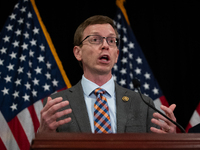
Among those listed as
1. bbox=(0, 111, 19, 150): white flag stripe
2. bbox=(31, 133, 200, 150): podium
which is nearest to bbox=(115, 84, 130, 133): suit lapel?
bbox=(31, 133, 200, 150): podium

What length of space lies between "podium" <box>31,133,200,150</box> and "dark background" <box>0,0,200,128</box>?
2270mm

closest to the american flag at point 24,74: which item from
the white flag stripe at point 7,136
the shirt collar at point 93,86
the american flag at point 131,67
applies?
the white flag stripe at point 7,136

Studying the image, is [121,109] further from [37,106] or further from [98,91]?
[37,106]

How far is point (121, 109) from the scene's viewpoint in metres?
1.68

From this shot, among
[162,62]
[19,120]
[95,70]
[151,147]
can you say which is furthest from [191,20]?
[151,147]

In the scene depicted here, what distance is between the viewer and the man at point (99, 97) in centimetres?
160

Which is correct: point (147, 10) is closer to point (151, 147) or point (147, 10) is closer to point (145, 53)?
point (145, 53)

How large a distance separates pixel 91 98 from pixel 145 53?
70.0 inches

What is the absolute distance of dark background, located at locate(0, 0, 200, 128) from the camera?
3.19 metres

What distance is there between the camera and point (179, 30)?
332 centimetres

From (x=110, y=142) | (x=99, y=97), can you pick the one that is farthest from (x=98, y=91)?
(x=110, y=142)

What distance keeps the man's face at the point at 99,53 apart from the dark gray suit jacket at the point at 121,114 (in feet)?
0.61

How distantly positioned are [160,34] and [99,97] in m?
1.93

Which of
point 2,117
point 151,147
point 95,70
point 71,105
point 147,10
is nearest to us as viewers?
point 151,147
